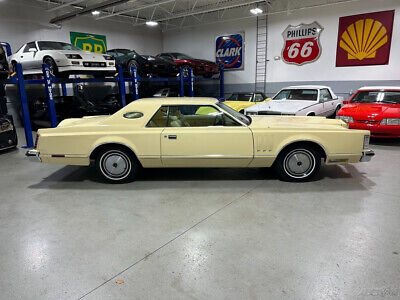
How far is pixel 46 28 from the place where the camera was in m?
12.6

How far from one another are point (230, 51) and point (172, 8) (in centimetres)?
380

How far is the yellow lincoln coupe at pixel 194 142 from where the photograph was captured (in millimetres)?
4008

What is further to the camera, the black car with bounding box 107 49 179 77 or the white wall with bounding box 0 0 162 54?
the white wall with bounding box 0 0 162 54

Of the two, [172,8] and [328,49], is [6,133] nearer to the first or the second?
[172,8]

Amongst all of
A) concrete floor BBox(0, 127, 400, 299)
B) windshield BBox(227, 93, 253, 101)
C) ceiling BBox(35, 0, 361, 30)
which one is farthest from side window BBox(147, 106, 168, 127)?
ceiling BBox(35, 0, 361, 30)

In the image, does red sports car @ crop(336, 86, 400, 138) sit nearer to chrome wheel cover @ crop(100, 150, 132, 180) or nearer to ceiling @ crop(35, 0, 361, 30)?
chrome wheel cover @ crop(100, 150, 132, 180)

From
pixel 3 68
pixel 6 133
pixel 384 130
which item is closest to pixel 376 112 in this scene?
pixel 384 130

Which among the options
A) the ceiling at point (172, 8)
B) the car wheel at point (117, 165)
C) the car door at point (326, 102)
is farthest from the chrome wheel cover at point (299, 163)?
the ceiling at point (172, 8)

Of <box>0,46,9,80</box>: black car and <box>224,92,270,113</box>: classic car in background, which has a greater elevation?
<box>0,46,9,80</box>: black car

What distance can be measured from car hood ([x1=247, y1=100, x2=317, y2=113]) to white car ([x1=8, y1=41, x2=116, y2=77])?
4860 mm

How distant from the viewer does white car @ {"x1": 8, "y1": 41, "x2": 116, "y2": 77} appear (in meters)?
7.88

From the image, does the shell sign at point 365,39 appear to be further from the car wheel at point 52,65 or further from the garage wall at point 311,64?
the car wheel at point 52,65

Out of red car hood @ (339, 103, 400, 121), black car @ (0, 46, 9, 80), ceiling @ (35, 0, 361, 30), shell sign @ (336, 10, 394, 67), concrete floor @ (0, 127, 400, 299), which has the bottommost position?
concrete floor @ (0, 127, 400, 299)

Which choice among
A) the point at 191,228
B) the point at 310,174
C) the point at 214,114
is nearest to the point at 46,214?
the point at 191,228
